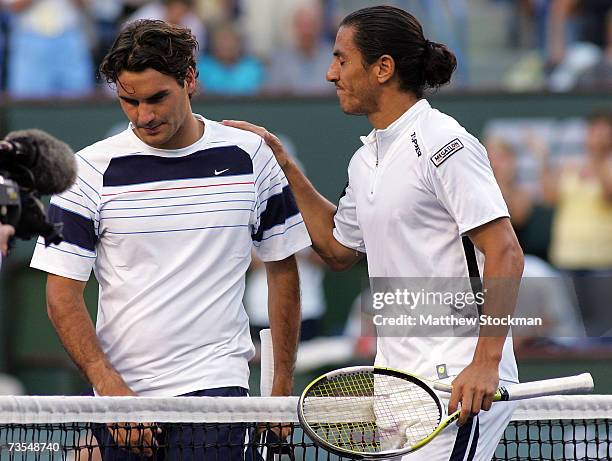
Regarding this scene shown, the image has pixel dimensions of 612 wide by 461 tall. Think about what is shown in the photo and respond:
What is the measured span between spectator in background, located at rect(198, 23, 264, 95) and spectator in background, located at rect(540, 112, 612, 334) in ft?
8.05

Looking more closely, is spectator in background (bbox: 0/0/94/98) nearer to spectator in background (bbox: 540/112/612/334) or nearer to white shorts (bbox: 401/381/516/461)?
spectator in background (bbox: 540/112/612/334)

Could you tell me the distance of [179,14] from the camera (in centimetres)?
1064

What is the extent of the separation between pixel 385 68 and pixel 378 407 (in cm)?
115

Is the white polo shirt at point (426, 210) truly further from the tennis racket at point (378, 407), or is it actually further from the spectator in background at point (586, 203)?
the spectator in background at point (586, 203)

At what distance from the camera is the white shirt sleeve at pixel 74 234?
4.34 meters

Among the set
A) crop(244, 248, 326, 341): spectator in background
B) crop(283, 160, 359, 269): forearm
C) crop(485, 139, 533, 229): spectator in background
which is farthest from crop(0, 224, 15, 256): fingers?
crop(485, 139, 533, 229): spectator in background

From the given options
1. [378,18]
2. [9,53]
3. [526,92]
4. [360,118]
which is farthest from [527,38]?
[378,18]

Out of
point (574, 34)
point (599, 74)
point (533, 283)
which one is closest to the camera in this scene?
point (533, 283)

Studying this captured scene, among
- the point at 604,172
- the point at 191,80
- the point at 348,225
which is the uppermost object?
the point at 604,172

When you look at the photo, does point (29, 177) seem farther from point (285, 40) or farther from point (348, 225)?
point (285, 40)

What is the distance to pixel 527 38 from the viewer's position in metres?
10.9

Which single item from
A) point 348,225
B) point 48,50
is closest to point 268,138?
point 348,225

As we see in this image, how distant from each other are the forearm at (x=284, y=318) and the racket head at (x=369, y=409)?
341mm

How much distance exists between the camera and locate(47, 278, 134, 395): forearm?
4.31m
